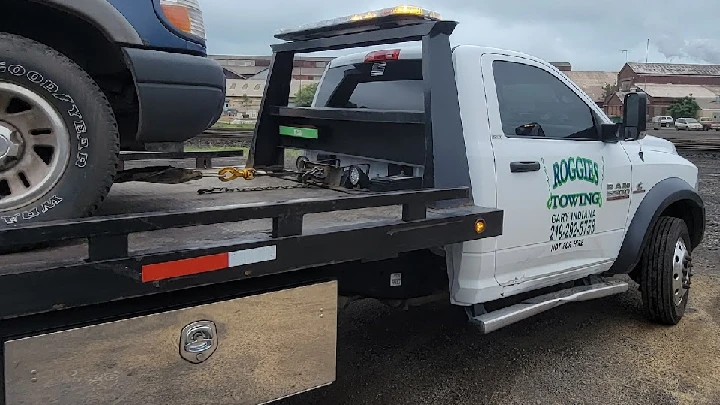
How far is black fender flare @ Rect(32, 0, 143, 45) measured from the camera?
262 cm

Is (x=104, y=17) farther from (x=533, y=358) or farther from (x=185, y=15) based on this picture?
(x=533, y=358)

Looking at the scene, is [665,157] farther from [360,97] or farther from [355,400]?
[355,400]

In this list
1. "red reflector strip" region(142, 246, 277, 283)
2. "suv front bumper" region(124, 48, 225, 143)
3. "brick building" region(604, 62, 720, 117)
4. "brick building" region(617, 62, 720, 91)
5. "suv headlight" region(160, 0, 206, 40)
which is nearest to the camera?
"red reflector strip" region(142, 246, 277, 283)

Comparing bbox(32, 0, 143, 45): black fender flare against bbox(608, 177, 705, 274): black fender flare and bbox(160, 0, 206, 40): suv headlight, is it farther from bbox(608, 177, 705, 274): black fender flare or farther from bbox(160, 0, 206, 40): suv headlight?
bbox(608, 177, 705, 274): black fender flare

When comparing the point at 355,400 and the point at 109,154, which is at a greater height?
the point at 109,154

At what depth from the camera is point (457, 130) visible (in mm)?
3609

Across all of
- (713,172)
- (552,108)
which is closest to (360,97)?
(552,108)

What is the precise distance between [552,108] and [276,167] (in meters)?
1.95

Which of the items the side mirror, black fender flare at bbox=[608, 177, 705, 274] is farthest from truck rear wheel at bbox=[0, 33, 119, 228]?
black fender flare at bbox=[608, 177, 705, 274]

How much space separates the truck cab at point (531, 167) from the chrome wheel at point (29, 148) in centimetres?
190

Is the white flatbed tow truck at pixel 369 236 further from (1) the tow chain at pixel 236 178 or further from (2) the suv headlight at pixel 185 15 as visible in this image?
(2) the suv headlight at pixel 185 15

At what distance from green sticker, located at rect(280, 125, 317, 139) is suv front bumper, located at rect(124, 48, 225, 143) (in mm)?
1595

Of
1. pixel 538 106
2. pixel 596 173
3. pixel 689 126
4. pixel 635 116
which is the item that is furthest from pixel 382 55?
pixel 689 126

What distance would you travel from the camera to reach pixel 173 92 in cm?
291
